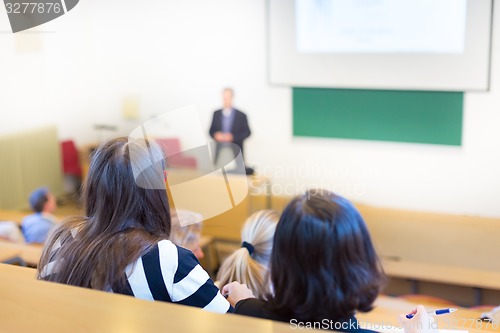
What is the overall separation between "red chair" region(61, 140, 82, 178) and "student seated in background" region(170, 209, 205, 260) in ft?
12.2

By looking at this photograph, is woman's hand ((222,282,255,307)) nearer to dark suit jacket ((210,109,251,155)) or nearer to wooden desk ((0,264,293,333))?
wooden desk ((0,264,293,333))

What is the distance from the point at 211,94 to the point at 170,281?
14.9 ft

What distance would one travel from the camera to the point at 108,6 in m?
6.41

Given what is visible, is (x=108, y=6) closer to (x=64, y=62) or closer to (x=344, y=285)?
(x=64, y=62)

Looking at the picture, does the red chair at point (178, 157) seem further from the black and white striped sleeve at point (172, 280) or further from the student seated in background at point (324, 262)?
the student seated in background at point (324, 262)

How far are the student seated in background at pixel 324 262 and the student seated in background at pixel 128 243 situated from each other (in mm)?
370

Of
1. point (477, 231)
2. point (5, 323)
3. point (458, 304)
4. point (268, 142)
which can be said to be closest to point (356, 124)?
point (268, 142)

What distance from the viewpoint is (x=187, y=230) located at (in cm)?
300

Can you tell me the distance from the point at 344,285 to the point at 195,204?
1674mm

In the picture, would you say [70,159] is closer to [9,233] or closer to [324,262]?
[9,233]

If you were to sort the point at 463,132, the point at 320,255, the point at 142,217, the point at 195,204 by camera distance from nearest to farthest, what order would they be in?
1. the point at 320,255
2. the point at 142,217
3. the point at 195,204
4. the point at 463,132

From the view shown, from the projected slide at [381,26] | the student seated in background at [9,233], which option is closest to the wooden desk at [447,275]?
the projected slide at [381,26]

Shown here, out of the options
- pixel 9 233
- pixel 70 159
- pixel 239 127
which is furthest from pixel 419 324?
pixel 70 159

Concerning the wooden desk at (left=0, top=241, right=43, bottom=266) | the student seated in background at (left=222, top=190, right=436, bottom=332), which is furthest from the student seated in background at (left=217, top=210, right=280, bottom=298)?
the wooden desk at (left=0, top=241, right=43, bottom=266)
